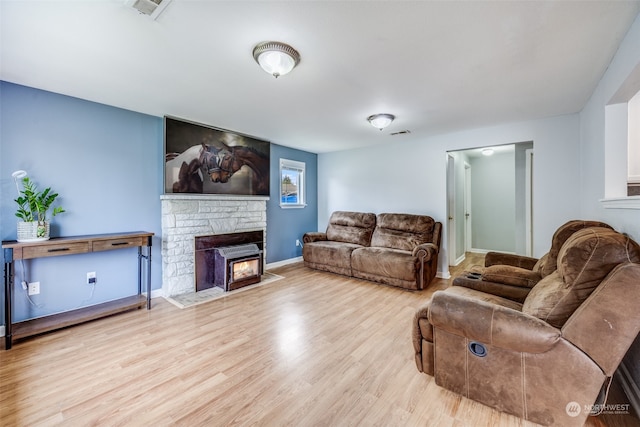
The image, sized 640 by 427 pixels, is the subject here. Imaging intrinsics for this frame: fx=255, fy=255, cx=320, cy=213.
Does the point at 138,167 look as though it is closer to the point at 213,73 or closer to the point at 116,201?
the point at 116,201

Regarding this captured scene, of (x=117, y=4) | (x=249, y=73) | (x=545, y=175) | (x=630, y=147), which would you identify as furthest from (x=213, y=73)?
(x=545, y=175)

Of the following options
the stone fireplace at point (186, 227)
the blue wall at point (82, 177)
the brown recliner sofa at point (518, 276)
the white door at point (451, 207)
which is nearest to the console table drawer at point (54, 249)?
the blue wall at point (82, 177)

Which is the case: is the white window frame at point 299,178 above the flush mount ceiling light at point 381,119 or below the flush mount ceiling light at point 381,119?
below

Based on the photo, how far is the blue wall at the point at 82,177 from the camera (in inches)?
96.9

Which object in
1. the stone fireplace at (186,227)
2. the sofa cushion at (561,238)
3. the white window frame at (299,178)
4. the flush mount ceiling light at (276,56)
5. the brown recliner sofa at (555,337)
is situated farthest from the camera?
the white window frame at (299,178)

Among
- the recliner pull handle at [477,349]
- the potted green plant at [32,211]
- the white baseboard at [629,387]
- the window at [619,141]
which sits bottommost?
the white baseboard at [629,387]

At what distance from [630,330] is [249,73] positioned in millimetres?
2907

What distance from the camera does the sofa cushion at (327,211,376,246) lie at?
484 cm

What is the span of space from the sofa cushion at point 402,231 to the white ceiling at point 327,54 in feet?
5.77

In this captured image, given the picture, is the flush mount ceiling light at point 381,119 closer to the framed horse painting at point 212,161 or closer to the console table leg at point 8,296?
the framed horse painting at point 212,161

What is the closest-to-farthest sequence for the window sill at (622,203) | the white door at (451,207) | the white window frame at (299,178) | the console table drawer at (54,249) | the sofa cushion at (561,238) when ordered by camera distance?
the window sill at (622,203)
the sofa cushion at (561,238)
the console table drawer at (54,249)
the white door at (451,207)
the white window frame at (299,178)

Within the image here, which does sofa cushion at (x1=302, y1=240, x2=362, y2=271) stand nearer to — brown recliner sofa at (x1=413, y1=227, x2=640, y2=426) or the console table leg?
brown recliner sofa at (x1=413, y1=227, x2=640, y2=426)

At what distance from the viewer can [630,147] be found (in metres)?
2.28

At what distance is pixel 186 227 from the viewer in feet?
11.8
